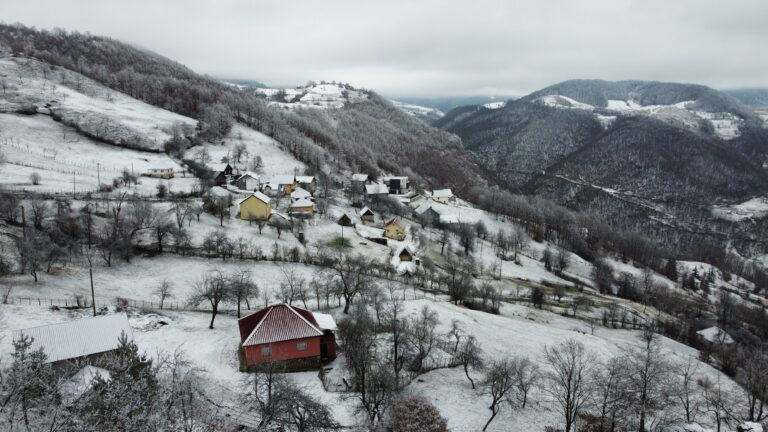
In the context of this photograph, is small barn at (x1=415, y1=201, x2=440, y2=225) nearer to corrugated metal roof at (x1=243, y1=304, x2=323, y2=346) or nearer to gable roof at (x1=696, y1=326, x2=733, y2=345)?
gable roof at (x1=696, y1=326, x2=733, y2=345)

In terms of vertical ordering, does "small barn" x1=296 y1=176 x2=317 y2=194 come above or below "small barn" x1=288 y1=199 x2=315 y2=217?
above

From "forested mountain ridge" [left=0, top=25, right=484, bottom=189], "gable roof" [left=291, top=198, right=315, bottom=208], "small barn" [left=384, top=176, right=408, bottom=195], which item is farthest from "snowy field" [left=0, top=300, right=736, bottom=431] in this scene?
"forested mountain ridge" [left=0, top=25, right=484, bottom=189]

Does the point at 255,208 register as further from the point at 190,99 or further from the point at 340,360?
the point at 190,99

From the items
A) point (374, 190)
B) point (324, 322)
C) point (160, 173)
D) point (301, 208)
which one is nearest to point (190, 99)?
point (160, 173)

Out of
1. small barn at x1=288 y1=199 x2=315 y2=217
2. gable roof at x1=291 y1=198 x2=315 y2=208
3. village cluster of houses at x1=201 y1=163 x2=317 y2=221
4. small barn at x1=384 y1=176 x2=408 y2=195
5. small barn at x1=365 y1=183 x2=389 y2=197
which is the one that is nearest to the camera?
village cluster of houses at x1=201 y1=163 x2=317 y2=221

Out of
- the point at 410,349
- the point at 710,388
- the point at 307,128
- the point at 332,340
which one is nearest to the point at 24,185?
the point at 332,340

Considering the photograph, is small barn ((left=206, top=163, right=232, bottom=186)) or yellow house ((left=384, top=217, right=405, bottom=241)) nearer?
yellow house ((left=384, top=217, right=405, bottom=241))

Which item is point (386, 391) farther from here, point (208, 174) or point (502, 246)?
point (208, 174)
